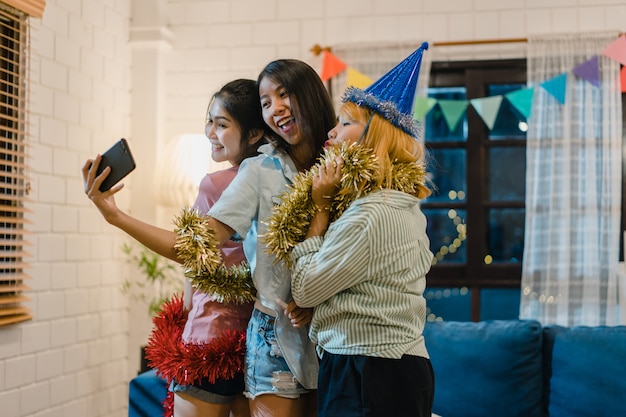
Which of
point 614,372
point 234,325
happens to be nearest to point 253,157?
point 234,325

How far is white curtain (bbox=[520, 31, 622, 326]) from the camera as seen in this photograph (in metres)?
4.20

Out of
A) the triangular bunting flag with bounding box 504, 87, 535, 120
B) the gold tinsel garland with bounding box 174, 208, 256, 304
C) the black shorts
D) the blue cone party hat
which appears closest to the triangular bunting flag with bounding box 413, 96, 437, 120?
the triangular bunting flag with bounding box 504, 87, 535, 120

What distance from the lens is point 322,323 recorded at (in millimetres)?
1747

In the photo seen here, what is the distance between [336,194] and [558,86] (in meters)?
2.91

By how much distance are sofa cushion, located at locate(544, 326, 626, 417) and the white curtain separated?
2.86 ft

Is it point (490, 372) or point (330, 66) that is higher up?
point (330, 66)

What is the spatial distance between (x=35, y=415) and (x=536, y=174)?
2779 mm

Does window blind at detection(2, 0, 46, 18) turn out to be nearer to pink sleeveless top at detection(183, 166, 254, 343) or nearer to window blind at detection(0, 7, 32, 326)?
window blind at detection(0, 7, 32, 326)

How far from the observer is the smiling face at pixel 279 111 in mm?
1921

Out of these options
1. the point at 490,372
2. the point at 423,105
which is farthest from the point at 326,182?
the point at 423,105

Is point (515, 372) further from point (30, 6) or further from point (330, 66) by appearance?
point (30, 6)

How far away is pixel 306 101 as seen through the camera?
1933 millimetres

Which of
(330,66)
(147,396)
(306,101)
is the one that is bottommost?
(147,396)

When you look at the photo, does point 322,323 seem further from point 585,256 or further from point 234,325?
point 585,256
